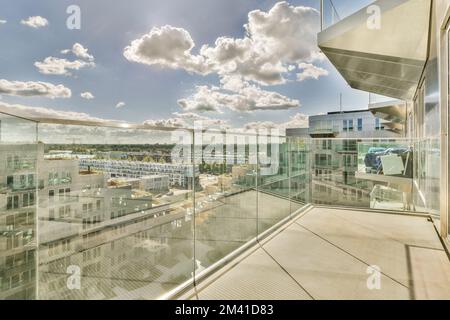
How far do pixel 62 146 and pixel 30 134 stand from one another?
15 cm

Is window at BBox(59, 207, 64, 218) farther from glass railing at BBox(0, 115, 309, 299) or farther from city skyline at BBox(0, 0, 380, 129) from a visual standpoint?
city skyline at BBox(0, 0, 380, 129)

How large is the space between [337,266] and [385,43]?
4.20m

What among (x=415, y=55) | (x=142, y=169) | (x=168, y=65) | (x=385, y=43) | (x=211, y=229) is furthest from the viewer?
(x=168, y=65)

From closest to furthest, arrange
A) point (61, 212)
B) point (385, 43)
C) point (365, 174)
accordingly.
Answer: point (61, 212) → point (385, 43) → point (365, 174)

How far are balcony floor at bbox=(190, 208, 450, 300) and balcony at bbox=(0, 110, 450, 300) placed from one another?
0.01m

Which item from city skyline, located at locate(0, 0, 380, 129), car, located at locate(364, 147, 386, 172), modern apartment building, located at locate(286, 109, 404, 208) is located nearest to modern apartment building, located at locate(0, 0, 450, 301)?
modern apartment building, located at locate(286, 109, 404, 208)

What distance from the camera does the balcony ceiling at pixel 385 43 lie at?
3.46 metres

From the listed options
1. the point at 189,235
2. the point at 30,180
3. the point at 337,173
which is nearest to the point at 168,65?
the point at 337,173

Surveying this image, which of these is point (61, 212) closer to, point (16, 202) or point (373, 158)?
point (16, 202)

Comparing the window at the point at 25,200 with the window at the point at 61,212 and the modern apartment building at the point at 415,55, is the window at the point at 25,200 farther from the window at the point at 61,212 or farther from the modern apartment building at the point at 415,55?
the modern apartment building at the point at 415,55

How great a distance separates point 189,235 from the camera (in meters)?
1.97

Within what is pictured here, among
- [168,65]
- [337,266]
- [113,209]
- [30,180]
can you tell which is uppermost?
[168,65]
